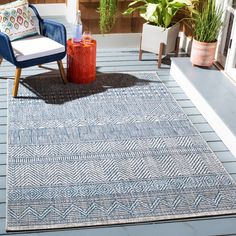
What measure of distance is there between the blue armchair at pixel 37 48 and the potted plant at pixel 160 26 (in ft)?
2.91

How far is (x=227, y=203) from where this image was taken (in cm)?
312

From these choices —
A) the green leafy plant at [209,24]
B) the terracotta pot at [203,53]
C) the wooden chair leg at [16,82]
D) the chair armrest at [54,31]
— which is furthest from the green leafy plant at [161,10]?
the wooden chair leg at [16,82]

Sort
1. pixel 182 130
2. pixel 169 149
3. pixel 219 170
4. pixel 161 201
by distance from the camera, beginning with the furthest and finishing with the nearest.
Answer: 1. pixel 182 130
2. pixel 169 149
3. pixel 219 170
4. pixel 161 201

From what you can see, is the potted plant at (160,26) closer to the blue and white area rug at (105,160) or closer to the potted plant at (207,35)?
the potted plant at (207,35)

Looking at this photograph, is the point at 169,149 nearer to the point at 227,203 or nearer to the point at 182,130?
the point at 182,130

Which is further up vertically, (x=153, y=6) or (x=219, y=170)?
(x=153, y=6)

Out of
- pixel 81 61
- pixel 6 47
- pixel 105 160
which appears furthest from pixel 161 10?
pixel 105 160

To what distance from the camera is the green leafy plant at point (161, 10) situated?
15.7 ft

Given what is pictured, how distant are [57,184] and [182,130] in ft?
3.90

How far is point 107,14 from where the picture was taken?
5.20 m

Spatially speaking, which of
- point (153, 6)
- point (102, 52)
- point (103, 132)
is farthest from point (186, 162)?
point (102, 52)

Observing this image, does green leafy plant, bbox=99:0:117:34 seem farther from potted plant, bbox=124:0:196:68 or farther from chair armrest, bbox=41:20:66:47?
chair armrest, bbox=41:20:66:47

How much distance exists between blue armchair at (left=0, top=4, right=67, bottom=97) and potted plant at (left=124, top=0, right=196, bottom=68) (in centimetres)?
89

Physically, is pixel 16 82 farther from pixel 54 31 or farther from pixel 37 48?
pixel 54 31
